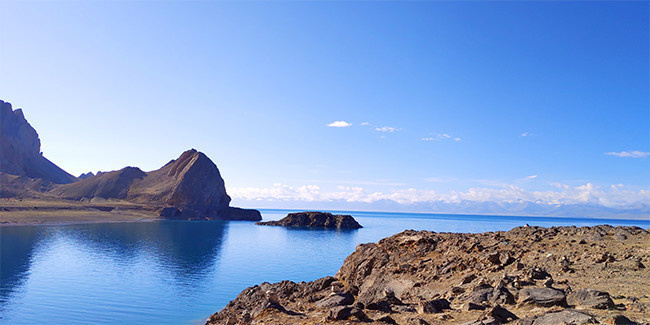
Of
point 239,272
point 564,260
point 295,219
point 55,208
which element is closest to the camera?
point 564,260

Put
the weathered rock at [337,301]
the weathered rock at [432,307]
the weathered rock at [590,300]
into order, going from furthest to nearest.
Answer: the weathered rock at [337,301] → the weathered rock at [432,307] → the weathered rock at [590,300]

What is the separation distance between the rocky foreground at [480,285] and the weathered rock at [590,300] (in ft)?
0.09

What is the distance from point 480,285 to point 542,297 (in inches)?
111

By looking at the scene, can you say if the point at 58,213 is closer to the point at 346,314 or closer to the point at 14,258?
the point at 14,258

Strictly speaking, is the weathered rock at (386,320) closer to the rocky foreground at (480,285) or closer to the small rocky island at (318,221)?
the rocky foreground at (480,285)

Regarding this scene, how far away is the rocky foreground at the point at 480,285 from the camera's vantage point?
39.8 feet

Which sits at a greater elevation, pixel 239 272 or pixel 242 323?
pixel 242 323

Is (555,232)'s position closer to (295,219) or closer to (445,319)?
(445,319)

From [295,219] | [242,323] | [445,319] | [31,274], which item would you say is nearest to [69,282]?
[31,274]

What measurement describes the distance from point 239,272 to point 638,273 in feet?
154

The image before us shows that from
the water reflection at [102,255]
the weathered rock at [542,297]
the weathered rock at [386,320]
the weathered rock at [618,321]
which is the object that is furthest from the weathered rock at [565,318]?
the water reflection at [102,255]

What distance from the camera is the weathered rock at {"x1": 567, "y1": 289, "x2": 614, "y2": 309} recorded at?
11.6 metres

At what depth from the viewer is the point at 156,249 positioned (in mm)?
76188

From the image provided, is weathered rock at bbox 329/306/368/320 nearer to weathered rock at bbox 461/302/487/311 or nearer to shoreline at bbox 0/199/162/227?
Result: weathered rock at bbox 461/302/487/311
